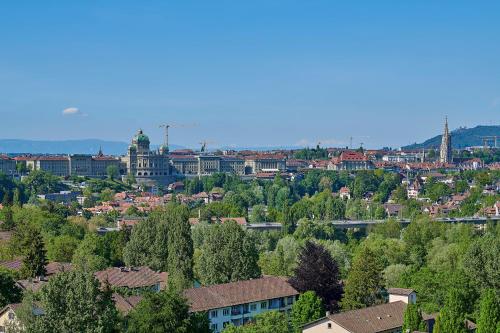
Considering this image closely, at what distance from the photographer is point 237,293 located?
33.3 meters

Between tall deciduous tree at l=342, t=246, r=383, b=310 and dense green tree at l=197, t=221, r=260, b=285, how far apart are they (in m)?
5.49

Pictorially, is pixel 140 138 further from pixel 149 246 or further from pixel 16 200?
pixel 149 246

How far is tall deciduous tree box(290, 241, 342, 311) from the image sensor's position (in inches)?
1375

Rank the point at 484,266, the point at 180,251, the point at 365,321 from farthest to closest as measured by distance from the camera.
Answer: the point at 180,251 → the point at 484,266 → the point at 365,321

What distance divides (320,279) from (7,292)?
41.2 ft

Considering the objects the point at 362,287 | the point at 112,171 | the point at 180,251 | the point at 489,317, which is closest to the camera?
the point at 489,317

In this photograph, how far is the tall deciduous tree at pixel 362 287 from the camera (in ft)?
111

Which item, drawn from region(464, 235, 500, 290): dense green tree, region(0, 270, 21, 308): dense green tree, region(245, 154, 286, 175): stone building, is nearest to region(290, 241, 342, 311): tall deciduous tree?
region(464, 235, 500, 290): dense green tree

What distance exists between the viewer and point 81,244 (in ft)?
148

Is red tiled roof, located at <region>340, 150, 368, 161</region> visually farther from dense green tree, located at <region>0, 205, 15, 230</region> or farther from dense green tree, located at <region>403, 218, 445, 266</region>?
dense green tree, located at <region>0, 205, 15, 230</region>

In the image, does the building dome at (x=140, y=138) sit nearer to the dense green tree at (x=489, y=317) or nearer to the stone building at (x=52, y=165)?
the stone building at (x=52, y=165)

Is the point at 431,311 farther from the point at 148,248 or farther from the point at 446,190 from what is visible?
the point at 446,190

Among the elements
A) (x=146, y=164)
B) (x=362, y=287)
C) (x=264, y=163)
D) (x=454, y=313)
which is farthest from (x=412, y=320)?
(x=264, y=163)

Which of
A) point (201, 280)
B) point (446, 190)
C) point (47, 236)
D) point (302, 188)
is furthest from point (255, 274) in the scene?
point (302, 188)
